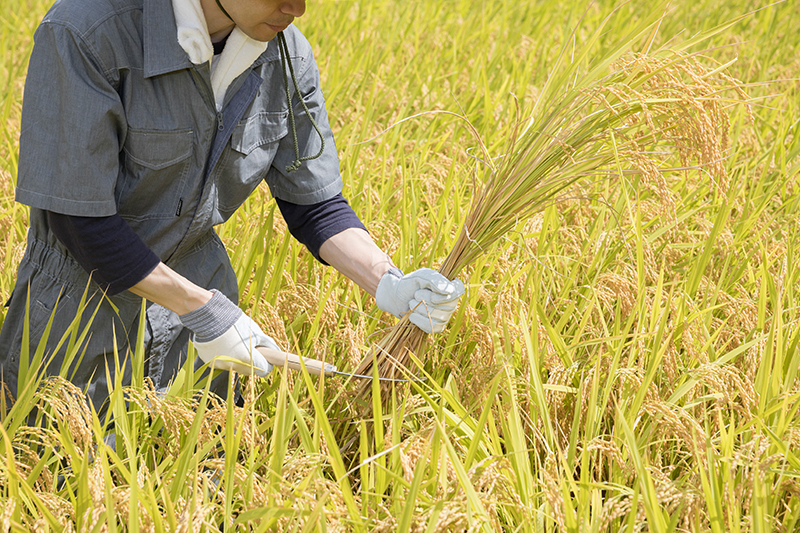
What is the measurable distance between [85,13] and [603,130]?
1.04 meters

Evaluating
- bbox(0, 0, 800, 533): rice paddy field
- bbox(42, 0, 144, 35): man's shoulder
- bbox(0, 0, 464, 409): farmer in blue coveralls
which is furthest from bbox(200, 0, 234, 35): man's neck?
bbox(0, 0, 800, 533): rice paddy field

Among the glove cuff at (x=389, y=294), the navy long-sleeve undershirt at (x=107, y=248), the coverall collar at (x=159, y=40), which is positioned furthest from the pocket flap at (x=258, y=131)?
the glove cuff at (x=389, y=294)

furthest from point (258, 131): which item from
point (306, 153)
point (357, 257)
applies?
point (357, 257)

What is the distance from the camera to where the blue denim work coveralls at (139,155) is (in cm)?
129

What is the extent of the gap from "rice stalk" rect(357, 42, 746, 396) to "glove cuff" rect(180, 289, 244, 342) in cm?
35

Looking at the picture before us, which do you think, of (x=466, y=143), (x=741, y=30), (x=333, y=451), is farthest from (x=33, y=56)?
(x=741, y=30)

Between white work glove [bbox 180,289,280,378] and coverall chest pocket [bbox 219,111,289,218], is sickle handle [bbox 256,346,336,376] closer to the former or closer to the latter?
white work glove [bbox 180,289,280,378]

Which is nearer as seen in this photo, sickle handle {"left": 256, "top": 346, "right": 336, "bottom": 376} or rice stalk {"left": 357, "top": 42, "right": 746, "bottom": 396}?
rice stalk {"left": 357, "top": 42, "right": 746, "bottom": 396}

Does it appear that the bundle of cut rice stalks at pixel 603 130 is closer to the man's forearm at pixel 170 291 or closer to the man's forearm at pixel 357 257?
the man's forearm at pixel 357 257

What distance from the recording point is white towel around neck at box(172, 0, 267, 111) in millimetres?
1364

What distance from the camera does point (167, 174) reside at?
1.48 metres

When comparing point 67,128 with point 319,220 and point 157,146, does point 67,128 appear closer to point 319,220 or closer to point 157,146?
point 157,146

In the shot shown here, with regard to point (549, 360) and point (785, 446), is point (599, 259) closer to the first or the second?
point (549, 360)

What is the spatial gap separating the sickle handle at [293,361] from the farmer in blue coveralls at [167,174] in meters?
0.03
